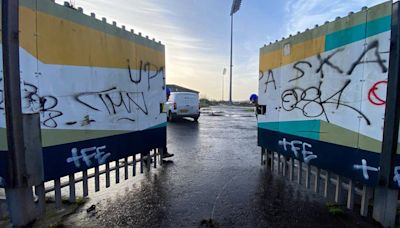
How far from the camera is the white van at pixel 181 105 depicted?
16312mm

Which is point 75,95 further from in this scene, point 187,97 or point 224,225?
point 187,97

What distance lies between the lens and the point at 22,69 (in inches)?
120

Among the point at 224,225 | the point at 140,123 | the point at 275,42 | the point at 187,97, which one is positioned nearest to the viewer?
the point at 224,225

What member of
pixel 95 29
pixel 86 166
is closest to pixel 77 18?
pixel 95 29

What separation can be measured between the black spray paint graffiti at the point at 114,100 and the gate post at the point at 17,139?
28.8 inches

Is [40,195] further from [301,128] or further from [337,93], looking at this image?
[337,93]

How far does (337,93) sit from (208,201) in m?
2.53

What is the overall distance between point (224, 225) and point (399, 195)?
7.63 feet

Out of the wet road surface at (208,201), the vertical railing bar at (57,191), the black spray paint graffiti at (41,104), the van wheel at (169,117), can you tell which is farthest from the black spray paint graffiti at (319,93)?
the van wheel at (169,117)

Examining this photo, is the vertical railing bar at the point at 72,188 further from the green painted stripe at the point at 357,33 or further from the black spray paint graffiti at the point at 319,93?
the green painted stripe at the point at 357,33

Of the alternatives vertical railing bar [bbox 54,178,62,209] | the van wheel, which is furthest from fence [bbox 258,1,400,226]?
the van wheel

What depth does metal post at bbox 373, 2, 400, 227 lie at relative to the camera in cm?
301

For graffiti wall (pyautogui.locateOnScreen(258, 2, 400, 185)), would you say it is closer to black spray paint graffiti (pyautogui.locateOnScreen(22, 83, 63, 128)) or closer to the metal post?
the metal post

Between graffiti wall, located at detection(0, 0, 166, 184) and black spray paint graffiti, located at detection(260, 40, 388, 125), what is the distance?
2.71 metres
